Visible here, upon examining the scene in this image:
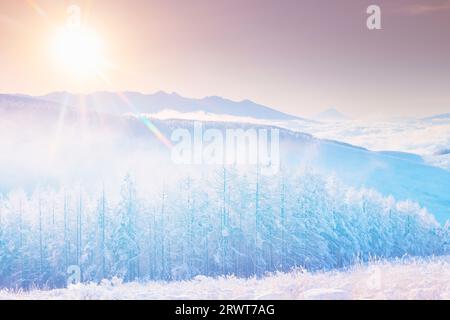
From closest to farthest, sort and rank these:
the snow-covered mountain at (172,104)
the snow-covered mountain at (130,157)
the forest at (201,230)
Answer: the snow-covered mountain at (172,104), the forest at (201,230), the snow-covered mountain at (130,157)

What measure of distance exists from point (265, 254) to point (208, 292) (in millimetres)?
15831

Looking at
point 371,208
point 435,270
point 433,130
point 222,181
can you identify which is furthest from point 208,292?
point 371,208

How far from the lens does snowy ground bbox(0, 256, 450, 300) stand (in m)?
9.21

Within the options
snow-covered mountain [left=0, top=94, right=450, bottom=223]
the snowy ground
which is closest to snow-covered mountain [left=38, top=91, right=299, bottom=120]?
snow-covered mountain [left=0, top=94, right=450, bottom=223]

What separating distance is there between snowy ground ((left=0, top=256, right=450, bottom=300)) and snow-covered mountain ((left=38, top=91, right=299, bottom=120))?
24.2ft

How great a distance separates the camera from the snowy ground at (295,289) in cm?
921

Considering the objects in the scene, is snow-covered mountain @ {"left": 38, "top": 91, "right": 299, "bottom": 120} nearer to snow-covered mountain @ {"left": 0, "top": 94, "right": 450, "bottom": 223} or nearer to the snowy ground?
snow-covered mountain @ {"left": 0, "top": 94, "right": 450, "bottom": 223}

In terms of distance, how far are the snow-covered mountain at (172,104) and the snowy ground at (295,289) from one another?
7.36 metres

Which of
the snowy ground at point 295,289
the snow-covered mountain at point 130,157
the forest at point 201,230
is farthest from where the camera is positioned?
the snow-covered mountain at point 130,157

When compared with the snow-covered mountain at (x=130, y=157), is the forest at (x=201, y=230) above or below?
below

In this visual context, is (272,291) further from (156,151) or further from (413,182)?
(413,182)

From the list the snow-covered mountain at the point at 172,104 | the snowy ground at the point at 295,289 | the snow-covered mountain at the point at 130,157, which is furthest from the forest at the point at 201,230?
the snowy ground at the point at 295,289

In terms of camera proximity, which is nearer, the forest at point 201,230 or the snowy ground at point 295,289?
the snowy ground at point 295,289

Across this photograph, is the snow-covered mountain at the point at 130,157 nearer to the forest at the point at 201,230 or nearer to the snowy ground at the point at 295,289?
the forest at the point at 201,230
